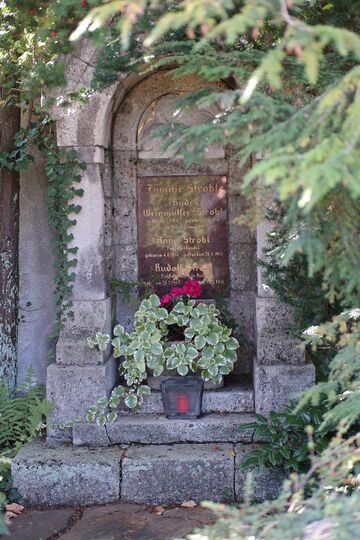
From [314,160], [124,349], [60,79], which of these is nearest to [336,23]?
[60,79]

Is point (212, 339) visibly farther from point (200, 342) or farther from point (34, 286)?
point (34, 286)

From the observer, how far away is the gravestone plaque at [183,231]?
5543 mm

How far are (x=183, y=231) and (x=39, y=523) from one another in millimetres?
2351

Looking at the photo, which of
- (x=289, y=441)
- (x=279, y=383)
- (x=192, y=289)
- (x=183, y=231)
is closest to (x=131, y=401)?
(x=192, y=289)

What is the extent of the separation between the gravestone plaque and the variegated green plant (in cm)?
44

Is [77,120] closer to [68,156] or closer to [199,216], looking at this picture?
[68,156]

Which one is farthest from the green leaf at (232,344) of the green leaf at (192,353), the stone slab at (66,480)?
the stone slab at (66,480)

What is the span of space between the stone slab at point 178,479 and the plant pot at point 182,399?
415 mm

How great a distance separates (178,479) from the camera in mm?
4656

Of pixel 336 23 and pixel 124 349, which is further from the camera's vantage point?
pixel 124 349

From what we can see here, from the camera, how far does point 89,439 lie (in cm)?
497

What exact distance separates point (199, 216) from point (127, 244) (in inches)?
23.5

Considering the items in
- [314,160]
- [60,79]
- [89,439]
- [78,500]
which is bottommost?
[78,500]

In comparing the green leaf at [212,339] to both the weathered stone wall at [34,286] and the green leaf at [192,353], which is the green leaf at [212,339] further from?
the weathered stone wall at [34,286]
